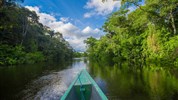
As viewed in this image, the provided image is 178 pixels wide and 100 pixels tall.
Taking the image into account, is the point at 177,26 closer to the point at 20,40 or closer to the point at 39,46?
the point at 20,40

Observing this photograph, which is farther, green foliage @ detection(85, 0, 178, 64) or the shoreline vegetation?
the shoreline vegetation

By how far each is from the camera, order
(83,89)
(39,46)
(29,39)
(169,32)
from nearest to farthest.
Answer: (83,89) → (169,32) → (29,39) → (39,46)

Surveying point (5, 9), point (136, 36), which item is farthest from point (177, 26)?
point (5, 9)

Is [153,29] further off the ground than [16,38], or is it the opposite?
[16,38]

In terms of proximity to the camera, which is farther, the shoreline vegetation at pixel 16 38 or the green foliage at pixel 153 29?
the shoreline vegetation at pixel 16 38

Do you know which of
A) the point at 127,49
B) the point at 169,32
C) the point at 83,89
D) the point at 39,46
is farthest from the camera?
the point at 39,46

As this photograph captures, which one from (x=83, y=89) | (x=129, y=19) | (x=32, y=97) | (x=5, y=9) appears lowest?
(x=32, y=97)

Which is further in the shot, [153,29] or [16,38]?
[16,38]

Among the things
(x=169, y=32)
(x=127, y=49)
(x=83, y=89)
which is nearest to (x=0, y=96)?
(x=83, y=89)

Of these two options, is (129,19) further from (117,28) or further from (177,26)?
(177,26)

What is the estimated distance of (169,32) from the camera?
73.7 ft

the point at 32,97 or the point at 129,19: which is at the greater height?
the point at 129,19

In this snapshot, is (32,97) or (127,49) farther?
(127,49)

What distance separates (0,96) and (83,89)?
5296 mm
